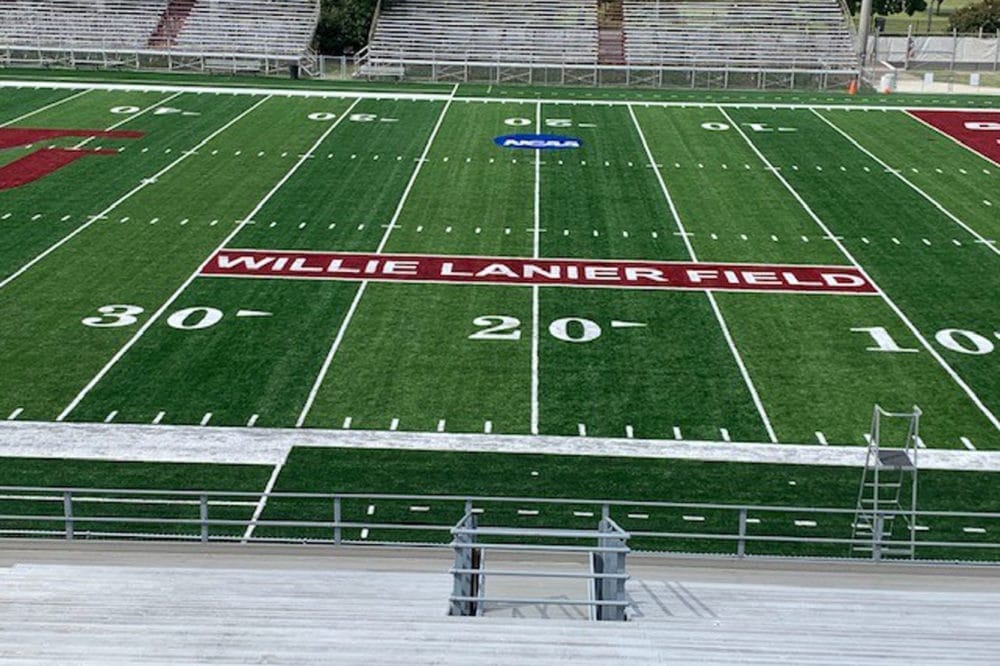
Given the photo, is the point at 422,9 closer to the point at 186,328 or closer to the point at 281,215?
the point at 281,215

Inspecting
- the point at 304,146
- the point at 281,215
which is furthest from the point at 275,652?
the point at 304,146

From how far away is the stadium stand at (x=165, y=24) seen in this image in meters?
56.0

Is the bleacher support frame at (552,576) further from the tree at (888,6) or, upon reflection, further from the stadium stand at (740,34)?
the tree at (888,6)

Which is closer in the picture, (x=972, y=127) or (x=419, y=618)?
(x=419, y=618)

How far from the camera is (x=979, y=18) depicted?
74.8 m

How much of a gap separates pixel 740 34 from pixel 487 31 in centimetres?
1090

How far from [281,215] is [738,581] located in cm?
1968

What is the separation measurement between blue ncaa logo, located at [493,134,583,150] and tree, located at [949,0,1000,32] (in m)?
43.0

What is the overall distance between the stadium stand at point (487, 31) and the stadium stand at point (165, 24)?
147 inches

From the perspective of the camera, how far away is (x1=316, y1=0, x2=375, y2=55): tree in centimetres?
5738

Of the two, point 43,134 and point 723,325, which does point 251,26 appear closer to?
point 43,134

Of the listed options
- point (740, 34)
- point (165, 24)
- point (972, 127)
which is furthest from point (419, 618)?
point (165, 24)

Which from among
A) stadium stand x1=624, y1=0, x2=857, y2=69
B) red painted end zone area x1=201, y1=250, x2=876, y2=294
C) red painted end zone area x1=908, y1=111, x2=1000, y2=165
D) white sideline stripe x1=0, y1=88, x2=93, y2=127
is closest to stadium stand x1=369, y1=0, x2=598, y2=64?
stadium stand x1=624, y1=0, x2=857, y2=69

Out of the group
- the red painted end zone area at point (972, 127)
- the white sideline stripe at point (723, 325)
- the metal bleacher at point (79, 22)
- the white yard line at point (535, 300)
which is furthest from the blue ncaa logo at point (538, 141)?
the metal bleacher at point (79, 22)
